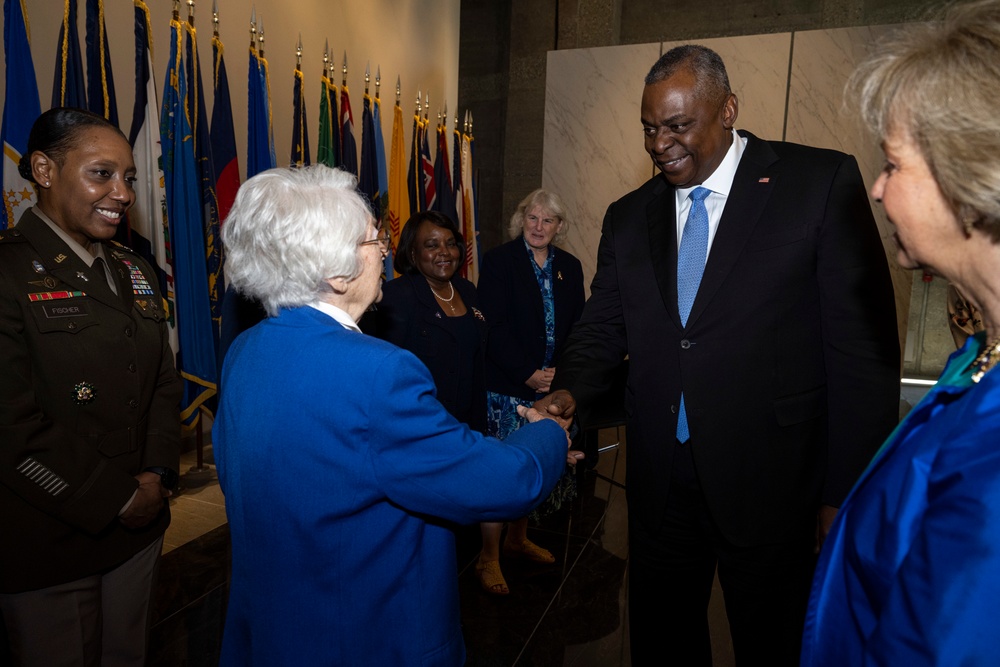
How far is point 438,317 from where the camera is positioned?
3096 millimetres

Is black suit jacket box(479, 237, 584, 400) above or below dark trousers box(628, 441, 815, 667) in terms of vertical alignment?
above

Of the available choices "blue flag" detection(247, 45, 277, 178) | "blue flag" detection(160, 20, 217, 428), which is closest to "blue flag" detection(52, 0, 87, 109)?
"blue flag" detection(160, 20, 217, 428)

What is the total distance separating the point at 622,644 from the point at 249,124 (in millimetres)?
4043

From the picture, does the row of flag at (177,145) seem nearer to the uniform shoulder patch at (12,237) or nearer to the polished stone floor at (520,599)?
the polished stone floor at (520,599)

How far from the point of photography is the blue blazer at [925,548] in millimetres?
616

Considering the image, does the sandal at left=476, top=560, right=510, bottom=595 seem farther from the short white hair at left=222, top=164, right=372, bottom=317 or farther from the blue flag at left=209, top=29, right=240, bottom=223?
the blue flag at left=209, top=29, right=240, bottom=223

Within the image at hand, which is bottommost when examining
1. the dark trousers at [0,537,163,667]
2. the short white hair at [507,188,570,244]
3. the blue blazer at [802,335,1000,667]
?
the dark trousers at [0,537,163,667]

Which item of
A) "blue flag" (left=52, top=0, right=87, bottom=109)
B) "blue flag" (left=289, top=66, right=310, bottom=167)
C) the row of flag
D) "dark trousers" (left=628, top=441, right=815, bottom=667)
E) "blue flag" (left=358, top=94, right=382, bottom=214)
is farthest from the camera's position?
"blue flag" (left=358, top=94, right=382, bottom=214)

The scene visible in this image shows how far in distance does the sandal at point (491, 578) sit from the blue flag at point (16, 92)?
8.83 ft

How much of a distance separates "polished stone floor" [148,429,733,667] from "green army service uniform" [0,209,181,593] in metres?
0.94

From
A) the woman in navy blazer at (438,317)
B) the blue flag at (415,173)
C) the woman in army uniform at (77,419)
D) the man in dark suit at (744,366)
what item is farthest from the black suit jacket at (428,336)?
the blue flag at (415,173)

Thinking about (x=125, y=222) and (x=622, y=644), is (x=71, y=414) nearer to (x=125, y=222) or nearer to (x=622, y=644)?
(x=125, y=222)

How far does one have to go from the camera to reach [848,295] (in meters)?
1.56

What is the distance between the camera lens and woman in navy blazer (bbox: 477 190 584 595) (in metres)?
3.45
